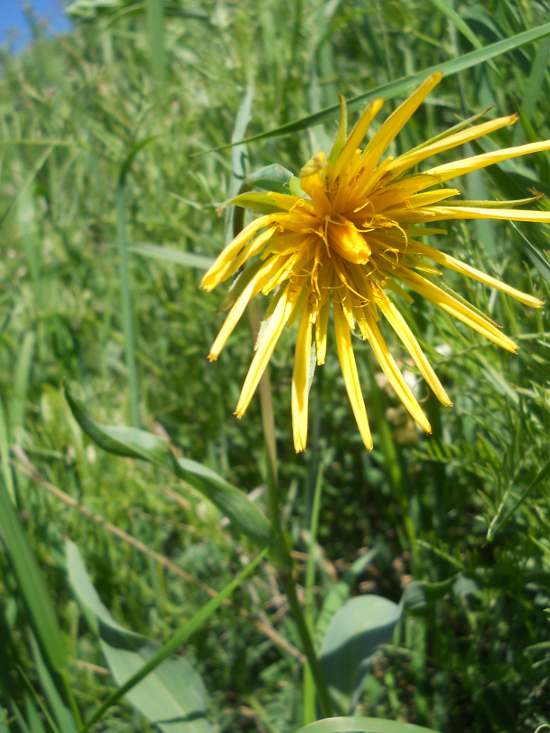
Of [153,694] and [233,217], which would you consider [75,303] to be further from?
[153,694]

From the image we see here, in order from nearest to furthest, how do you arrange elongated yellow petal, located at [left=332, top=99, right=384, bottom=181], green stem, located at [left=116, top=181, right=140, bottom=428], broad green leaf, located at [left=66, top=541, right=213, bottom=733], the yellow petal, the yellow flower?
elongated yellow petal, located at [left=332, top=99, right=384, bottom=181], the yellow flower, the yellow petal, broad green leaf, located at [left=66, top=541, right=213, bottom=733], green stem, located at [left=116, top=181, right=140, bottom=428]

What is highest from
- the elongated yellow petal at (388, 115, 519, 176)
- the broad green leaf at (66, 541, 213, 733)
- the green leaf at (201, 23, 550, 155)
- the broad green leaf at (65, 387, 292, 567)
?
the green leaf at (201, 23, 550, 155)

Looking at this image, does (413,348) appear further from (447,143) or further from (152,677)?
(152,677)

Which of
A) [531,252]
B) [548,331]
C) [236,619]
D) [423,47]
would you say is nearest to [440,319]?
[548,331]

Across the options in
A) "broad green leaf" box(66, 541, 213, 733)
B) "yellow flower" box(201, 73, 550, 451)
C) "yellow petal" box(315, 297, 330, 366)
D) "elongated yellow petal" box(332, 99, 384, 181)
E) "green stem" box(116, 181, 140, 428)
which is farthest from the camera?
"green stem" box(116, 181, 140, 428)

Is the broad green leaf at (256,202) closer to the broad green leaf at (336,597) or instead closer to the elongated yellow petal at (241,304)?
the elongated yellow petal at (241,304)

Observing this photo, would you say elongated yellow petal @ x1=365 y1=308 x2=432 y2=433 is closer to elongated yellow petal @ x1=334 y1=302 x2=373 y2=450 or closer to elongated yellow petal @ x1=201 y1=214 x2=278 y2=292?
elongated yellow petal @ x1=334 y1=302 x2=373 y2=450

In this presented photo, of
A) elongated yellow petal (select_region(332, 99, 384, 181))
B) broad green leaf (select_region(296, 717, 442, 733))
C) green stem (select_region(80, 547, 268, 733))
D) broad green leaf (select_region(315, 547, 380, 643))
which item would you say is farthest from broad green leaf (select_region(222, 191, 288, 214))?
broad green leaf (select_region(315, 547, 380, 643))
